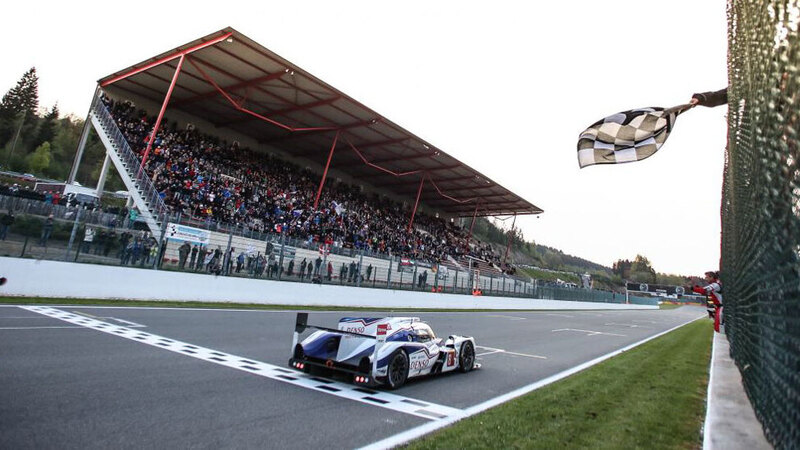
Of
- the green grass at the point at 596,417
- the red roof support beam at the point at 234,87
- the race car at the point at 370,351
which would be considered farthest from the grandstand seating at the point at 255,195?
the green grass at the point at 596,417

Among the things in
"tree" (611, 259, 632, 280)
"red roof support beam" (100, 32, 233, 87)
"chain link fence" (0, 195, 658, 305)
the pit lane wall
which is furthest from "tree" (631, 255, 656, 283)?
"red roof support beam" (100, 32, 233, 87)

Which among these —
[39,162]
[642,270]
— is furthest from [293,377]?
[642,270]

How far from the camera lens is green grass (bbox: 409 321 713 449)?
413cm

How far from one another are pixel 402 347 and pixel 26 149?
285 feet

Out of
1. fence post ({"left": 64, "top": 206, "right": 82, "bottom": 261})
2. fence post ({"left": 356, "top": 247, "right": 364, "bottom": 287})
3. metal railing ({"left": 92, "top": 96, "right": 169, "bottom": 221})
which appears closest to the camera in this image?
fence post ({"left": 64, "top": 206, "right": 82, "bottom": 261})

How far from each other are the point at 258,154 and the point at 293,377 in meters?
31.0

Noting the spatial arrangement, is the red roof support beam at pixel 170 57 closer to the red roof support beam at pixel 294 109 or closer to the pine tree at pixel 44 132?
the red roof support beam at pixel 294 109

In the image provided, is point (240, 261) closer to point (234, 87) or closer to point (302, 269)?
point (302, 269)

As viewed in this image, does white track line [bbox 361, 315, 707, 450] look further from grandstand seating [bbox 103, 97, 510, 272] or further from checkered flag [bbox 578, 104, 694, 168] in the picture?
grandstand seating [bbox 103, 97, 510, 272]

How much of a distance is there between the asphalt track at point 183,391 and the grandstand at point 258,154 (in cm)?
747

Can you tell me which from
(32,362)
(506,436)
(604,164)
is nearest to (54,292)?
(32,362)

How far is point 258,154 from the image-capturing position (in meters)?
34.5

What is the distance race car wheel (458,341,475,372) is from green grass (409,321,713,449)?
1474 millimetres

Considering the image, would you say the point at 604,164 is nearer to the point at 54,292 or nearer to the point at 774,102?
the point at 774,102
